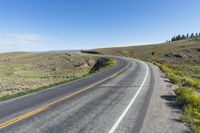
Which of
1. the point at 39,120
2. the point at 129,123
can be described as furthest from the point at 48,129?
the point at 129,123

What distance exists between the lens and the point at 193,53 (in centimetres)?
7000

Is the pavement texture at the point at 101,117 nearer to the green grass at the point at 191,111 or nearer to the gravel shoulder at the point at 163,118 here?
the gravel shoulder at the point at 163,118

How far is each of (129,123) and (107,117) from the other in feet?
3.57

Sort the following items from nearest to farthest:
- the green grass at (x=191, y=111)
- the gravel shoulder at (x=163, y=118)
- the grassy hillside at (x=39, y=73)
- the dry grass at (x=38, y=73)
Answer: the gravel shoulder at (x=163, y=118) → the green grass at (x=191, y=111) → the grassy hillside at (x=39, y=73) → the dry grass at (x=38, y=73)

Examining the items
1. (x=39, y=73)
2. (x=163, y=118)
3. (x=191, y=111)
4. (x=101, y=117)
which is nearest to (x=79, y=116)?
(x=101, y=117)

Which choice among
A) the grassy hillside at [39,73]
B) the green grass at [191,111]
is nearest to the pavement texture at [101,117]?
the green grass at [191,111]

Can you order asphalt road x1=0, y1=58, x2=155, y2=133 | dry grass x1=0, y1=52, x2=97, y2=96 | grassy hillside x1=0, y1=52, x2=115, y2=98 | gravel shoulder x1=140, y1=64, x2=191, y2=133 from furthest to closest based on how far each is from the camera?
dry grass x1=0, y1=52, x2=97, y2=96, grassy hillside x1=0, y1=52, x2=115, y2=98, asphalt road x1=0, y1=58, x2=155, y2=133, gravel shoulder x1=140, y1=64, x2=191, y2=133

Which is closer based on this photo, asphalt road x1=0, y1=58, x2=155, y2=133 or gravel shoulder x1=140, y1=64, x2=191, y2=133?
gravel shoulder x1=140, y1=64, x2=191, y2=133

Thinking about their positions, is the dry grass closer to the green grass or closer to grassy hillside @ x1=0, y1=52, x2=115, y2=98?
grassy hillside @ x1=0, y1=52, x2=115, y2=98

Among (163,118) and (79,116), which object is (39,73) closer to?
(79,116)

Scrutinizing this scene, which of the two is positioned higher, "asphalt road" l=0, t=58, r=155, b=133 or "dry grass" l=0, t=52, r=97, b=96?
"asphalt road" l=0, t=58, r=155, b=133

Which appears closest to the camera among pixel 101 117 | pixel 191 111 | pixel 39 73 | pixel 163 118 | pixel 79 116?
pixel 163 118

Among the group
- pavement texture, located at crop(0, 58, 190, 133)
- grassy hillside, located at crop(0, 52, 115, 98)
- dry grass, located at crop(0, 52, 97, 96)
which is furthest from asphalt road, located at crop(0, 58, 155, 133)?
dry grass, located at crop(0, 52, 97, 96)

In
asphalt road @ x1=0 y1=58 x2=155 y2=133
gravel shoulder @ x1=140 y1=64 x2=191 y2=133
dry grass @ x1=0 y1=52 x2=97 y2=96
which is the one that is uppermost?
asphalt road @ x1=0 y1=58 x2=155 y2=133
